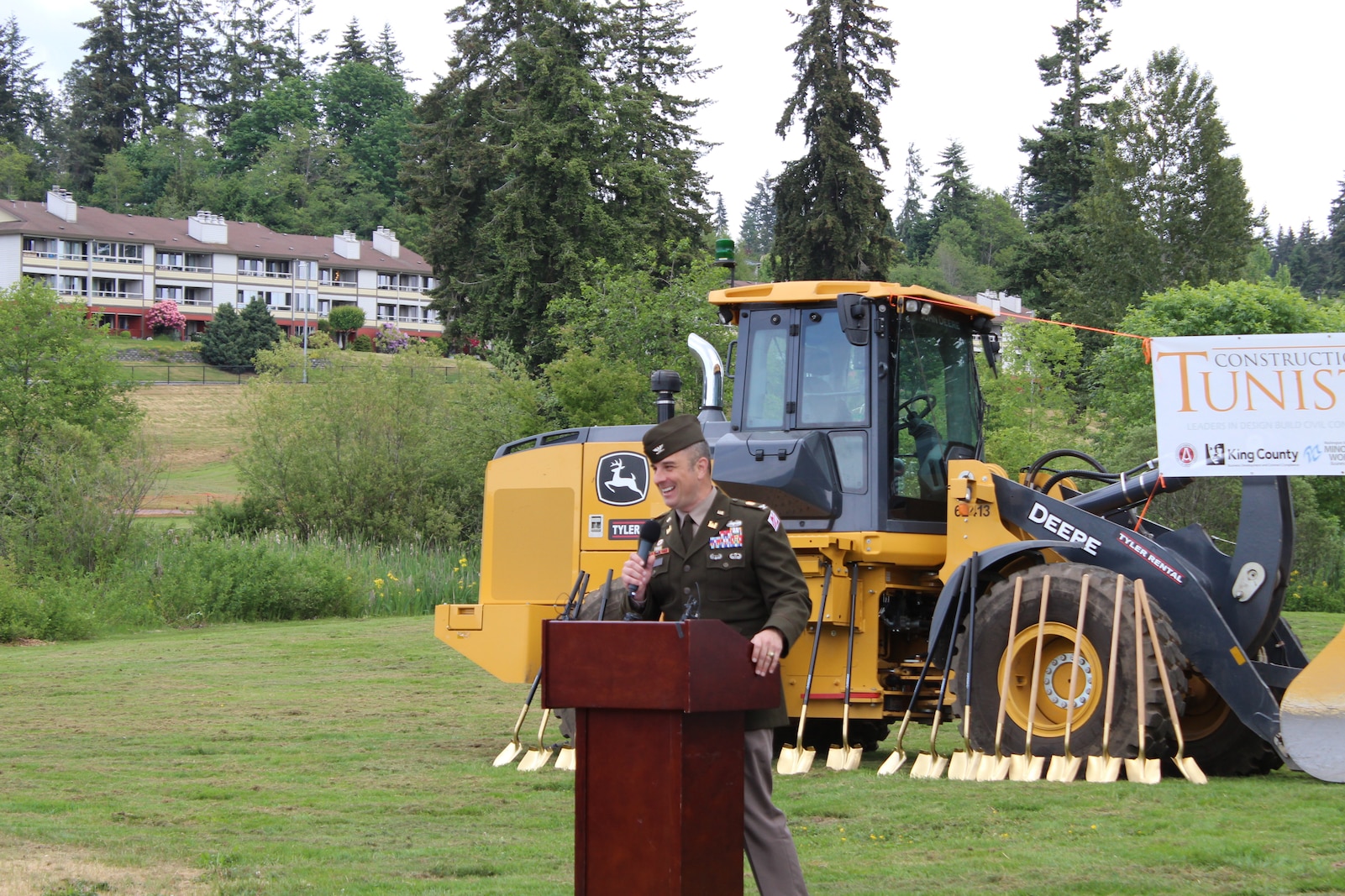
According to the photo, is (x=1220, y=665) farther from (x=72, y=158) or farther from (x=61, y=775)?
(x=72, y=158)

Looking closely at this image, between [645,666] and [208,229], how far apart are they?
340 ft

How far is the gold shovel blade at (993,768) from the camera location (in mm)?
8617

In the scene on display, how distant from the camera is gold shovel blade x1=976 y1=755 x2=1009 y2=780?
339 inches

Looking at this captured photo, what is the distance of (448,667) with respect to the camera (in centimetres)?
1705

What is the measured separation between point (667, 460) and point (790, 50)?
4440 centimetres

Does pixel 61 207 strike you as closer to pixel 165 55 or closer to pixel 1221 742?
pixel 165 55

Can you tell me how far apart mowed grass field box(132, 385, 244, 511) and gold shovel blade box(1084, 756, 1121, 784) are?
41.0 meters

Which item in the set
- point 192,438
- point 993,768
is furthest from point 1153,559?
point 192,438

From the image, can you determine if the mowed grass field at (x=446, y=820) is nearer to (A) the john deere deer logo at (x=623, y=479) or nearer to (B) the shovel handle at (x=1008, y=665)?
(B) the shovel handle at (x=1008, y=665)

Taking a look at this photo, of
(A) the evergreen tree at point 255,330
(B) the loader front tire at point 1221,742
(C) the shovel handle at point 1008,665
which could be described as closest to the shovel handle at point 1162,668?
(B) the loader front tire at point 1221,742

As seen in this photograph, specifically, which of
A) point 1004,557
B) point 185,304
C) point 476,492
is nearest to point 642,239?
point 476,492

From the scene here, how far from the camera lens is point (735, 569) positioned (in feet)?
16.9

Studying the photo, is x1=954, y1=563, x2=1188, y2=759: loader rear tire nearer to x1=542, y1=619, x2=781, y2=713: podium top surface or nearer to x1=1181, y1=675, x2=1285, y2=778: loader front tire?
x1=1181, y1=675, x2=1285, y2=778: loader front tire

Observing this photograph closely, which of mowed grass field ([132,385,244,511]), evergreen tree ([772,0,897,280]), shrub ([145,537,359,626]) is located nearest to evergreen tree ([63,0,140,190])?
mowed grass field ([132,385,244,511])
